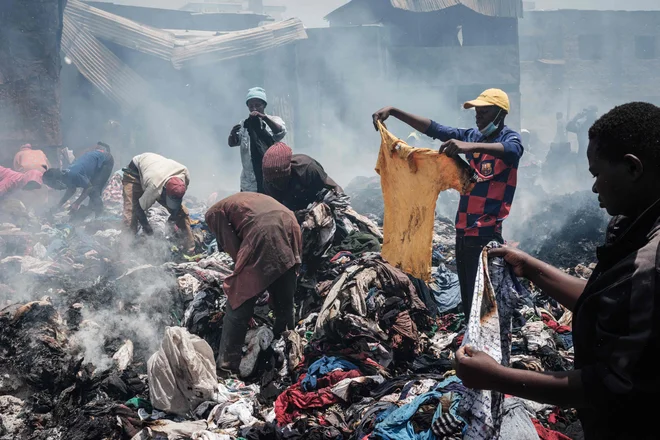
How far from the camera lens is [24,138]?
1305 centimetres

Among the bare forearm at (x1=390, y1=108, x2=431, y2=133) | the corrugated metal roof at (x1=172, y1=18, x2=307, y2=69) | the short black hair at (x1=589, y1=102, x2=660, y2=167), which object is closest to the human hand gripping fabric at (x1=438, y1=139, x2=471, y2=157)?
the bare forearm at (x1=390, y1=108, x2=431, y2=133)

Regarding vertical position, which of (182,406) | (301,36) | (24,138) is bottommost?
(182,406)

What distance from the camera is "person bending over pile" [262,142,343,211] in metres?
5.75

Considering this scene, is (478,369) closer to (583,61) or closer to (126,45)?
(126,45)

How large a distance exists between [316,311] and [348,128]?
1701cm

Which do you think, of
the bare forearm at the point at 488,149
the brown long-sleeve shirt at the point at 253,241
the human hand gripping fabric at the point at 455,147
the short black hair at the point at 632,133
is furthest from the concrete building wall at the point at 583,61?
the short black hair at the point at 632,133

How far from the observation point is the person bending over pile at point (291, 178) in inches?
226

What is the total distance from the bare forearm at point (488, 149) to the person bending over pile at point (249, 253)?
72.6 inches

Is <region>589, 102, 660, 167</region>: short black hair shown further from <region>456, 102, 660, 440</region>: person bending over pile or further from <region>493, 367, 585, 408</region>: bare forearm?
<region>493, 367, 585, 408</region>: bare forearm

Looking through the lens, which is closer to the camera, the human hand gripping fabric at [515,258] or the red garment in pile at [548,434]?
the human hand gripping fabric at [515,258]

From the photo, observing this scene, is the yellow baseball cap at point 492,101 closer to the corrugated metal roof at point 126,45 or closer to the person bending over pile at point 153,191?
the person bending over pile at point 153,191

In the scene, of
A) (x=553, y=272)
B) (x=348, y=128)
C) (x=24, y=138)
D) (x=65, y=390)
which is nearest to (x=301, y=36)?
(x=348, y=128)

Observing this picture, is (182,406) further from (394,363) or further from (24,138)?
(24,138)

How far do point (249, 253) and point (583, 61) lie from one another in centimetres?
3001
